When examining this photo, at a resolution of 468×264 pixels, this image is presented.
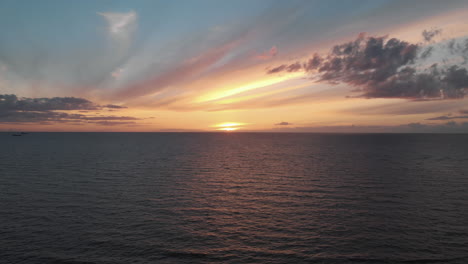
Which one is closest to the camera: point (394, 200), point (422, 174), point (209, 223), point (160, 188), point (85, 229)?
point (85, 229)

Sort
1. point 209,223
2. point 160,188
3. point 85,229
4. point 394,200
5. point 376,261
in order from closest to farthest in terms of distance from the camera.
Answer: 1. point 376,261
2. point 85,229
3. point 209,223
4. point 394,200
5. point 160,188

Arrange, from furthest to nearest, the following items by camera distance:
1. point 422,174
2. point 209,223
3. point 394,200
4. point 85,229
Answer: point 422,174 → point 394,200 → point 209,223 → point 85,229

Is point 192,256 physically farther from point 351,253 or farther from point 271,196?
point 271,196

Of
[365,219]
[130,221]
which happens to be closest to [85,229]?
[130,221]

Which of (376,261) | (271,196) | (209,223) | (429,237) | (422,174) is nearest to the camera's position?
(376,261)

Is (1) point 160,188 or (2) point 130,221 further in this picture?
(1) point 160,188

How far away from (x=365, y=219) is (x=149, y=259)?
86.0 ft

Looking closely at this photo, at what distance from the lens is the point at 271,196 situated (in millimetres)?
45031

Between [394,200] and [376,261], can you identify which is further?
[394,200]

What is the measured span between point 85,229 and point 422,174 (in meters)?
73.2

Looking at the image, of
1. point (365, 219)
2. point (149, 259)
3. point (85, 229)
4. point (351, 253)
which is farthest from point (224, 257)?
point (365, 219)

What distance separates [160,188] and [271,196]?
2175 centimetres

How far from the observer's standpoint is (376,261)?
2333 cm

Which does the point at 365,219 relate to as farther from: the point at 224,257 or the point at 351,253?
the point at 224,257
